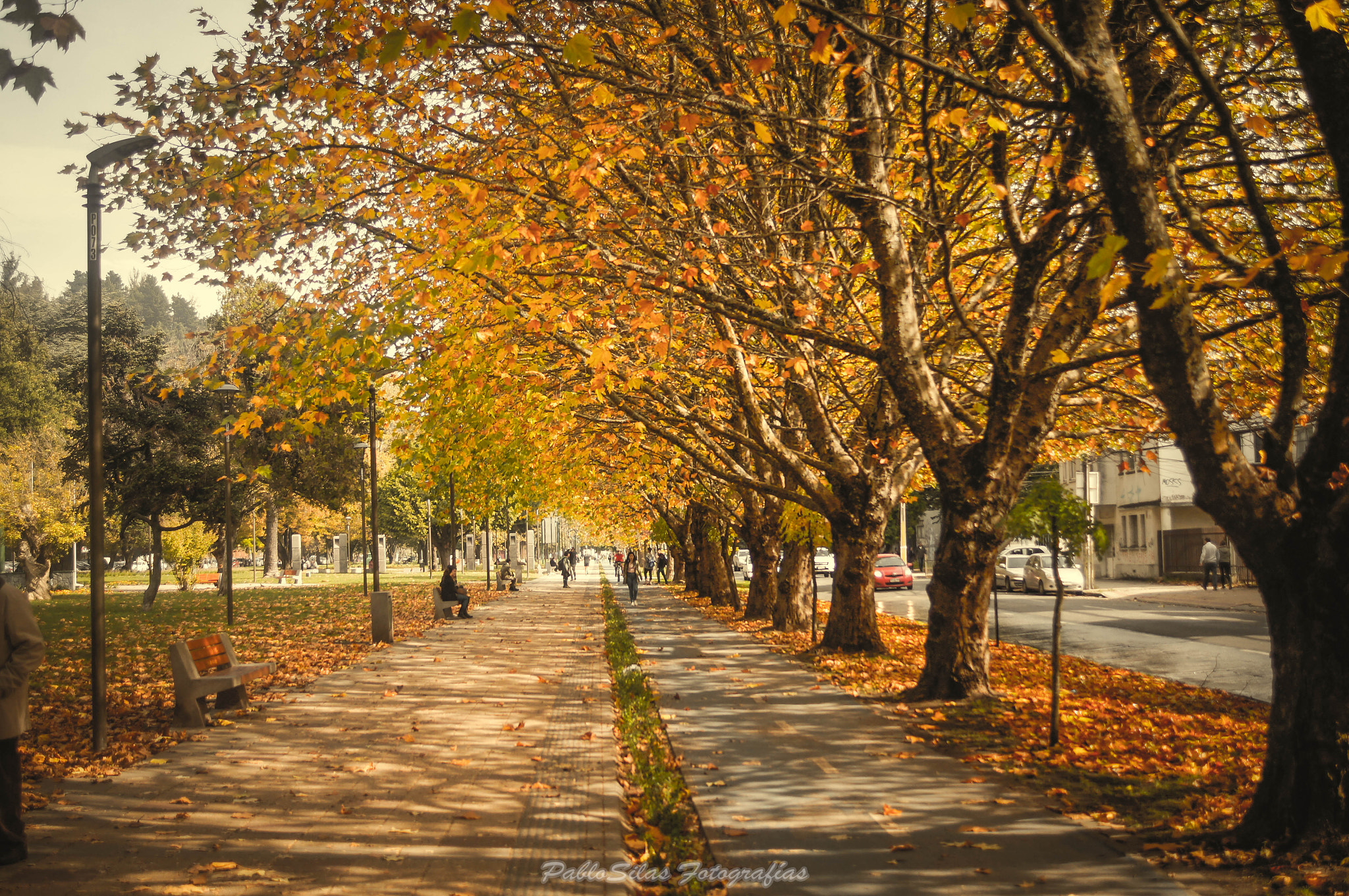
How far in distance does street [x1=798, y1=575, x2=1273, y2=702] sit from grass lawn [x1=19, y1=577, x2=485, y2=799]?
10232 millimetres

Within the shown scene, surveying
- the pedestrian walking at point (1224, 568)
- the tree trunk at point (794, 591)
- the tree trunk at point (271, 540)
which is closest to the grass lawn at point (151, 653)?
the tree trunk at point (794, 591)

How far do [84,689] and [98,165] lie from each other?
7171 mm

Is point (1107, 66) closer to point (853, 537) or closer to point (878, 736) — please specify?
point (878, 736)

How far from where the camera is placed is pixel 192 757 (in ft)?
25.2

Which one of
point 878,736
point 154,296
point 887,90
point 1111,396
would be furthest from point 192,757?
point 154,296

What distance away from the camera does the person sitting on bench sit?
77.6 ft

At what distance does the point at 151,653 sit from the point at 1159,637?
18.7 meters

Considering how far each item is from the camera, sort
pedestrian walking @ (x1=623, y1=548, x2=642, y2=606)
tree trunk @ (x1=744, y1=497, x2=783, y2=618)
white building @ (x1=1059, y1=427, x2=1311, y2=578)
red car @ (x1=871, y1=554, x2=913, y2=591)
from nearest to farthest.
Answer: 1. tree trunk @ (x1=744, y1=497, x2=783, y2=618)
2. pedestrian walking @ (x1=623, y1=548, x2=642, y2=606)
3. white building @ (x1=1059, y1=427, x2=1311, y2=578)
4. red car @ (x1=871, y1=554, x2=913, y2=591)

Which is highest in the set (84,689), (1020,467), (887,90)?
(887,90)

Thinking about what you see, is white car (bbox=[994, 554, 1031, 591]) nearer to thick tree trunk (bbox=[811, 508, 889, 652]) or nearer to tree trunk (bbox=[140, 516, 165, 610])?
thick tree trunk (bbox=[811, 508, 889, 652])

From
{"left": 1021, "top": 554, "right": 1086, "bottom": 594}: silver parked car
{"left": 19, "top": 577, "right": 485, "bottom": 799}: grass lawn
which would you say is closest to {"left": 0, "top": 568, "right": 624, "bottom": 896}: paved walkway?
{"left": 19, "top": 577, "right": 485, "bottom": 799}: grass lawn

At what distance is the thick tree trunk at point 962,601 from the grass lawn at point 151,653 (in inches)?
298

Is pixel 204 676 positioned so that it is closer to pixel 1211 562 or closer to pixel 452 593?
pixel 452 593

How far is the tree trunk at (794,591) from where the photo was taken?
18.9m
